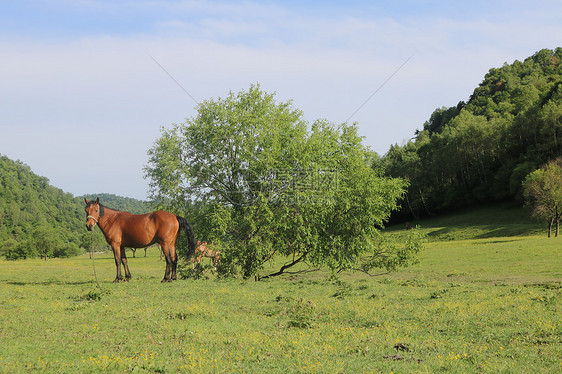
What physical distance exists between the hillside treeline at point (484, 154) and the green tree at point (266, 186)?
76.5 m

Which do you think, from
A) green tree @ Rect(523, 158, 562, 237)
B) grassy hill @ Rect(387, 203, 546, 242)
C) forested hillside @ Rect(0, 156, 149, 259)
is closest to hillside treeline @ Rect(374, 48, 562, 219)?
grassy hill @ Rect(387, 203, 546, 242)

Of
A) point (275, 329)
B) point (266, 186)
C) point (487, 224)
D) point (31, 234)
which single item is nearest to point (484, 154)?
point (487, 224)

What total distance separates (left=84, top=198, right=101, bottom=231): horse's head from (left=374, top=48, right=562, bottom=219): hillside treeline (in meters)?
88.8

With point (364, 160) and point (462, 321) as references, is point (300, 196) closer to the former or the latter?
Result: point (364, 160)

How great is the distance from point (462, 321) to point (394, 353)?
4327mm

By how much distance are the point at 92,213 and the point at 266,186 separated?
9.70 m

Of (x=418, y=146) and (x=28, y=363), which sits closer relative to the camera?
(x=28, y=363)

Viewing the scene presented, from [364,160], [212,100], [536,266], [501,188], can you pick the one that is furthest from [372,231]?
[501,188]

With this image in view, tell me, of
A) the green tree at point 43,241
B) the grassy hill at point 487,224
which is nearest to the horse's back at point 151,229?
the grassy hill at point 487,224

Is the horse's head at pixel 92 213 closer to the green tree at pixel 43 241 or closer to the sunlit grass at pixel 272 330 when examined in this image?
the sunlit grass at pixel 272 330

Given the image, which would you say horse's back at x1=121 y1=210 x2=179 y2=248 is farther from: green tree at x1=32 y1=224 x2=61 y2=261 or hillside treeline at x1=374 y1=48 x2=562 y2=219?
green tree at x1=32 y1=224 x2=61 y2=261

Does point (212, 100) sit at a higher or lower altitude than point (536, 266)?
higher

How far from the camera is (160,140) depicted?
2694cm

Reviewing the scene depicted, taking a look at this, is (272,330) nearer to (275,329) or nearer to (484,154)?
(275,329)
